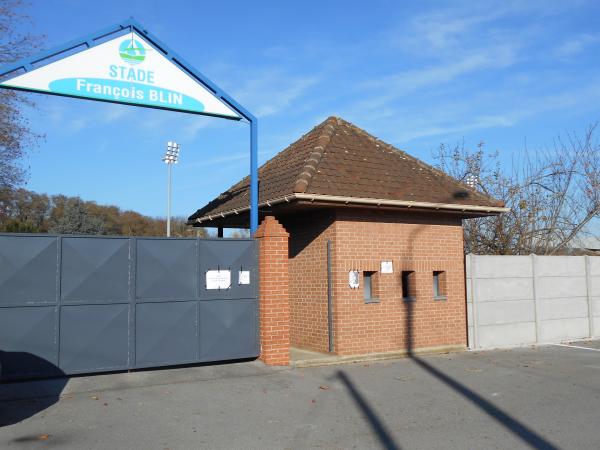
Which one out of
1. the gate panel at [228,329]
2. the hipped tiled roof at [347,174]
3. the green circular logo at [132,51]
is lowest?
the gate panel at [228,329]

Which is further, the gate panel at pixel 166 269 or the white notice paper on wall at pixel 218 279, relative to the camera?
the white notice paper on wall at pixel 218 279

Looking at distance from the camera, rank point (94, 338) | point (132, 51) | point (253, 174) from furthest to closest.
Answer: point (253, 174) → point (132, 51) → point (94, 338)

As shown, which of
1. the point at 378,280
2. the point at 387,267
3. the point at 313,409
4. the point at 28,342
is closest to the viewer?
the point at 313,409

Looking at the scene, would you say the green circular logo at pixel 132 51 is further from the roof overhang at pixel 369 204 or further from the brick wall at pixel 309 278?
the brick wall at pixel 309 278

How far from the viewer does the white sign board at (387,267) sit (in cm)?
1239

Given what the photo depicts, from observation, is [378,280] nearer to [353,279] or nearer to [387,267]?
[387,267]

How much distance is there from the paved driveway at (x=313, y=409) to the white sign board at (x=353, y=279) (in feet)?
5.55

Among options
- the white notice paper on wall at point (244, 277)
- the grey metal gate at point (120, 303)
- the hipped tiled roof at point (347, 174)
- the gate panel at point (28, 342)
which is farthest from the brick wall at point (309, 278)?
the gate panel at point (28, 342)

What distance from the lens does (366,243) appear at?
40.1 ft

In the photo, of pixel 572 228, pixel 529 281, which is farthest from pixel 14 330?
pixel 572 228

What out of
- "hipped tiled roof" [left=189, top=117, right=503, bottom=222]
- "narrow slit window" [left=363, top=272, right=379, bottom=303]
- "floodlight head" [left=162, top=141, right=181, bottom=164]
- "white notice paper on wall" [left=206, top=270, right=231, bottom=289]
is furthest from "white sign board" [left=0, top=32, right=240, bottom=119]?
"floodlight head" [left=162, top=141, right=181, bottom=164]

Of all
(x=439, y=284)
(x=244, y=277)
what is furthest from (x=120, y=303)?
(x=439, y=284)

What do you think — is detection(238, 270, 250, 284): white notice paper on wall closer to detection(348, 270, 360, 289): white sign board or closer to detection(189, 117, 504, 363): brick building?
detection(189, 117, 504, 363): brick building

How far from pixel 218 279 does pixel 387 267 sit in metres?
→ 3.99
